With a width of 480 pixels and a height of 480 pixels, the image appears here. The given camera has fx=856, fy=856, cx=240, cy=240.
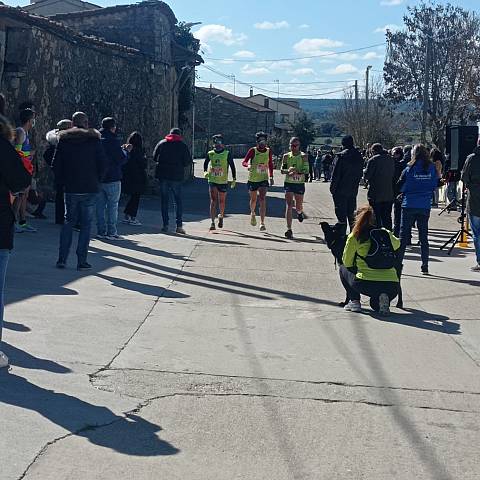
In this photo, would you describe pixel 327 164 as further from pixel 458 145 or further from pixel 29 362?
pixel 29 362

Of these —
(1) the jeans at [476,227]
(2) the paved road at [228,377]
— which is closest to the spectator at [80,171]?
(2) the paved road at [228,377]

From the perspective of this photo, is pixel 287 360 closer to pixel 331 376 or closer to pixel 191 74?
pixel 331 376

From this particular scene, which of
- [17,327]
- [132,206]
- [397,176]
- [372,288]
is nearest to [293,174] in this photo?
[397,176]

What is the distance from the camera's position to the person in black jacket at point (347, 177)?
1374 cm

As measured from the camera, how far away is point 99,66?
2100 cm

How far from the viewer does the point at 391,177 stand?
13805 mm

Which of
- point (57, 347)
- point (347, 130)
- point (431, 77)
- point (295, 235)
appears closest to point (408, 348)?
point (57, 347)

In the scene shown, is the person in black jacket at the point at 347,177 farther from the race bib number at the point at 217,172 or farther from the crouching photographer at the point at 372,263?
the crouching photographer at the point at 372,263

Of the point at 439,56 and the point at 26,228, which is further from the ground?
the point at 439,56

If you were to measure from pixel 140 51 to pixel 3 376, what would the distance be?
65.8 feet

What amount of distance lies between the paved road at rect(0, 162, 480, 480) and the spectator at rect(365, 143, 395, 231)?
271 cm

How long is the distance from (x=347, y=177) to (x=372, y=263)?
530 centimetres

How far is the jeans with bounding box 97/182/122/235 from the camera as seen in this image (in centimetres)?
1298

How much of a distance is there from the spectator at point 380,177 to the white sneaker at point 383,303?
5087 millimetres
